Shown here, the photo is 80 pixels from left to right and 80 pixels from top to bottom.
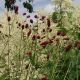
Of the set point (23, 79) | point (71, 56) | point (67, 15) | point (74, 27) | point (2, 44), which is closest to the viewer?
point (23, 79)

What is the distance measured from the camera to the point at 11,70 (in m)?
3.93

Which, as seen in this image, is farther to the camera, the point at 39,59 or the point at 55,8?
the point at 55,8

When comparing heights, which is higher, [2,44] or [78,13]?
[78,13]

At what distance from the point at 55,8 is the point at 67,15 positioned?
14.1 inches

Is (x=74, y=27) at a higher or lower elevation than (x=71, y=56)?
higher

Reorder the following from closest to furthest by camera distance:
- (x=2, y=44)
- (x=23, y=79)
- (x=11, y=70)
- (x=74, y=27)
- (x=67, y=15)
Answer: (x=23, y=79) → (x=11, y=70) → (x=2, y=44) → (x=74, y=27) → (x=67, y=15)

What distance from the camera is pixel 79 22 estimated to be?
194 inches

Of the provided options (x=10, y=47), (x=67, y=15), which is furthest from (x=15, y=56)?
(x=67, y=15)

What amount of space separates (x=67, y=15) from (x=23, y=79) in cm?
255

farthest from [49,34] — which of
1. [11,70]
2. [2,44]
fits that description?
[11,70]

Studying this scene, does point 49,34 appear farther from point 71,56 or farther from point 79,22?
point 71,56

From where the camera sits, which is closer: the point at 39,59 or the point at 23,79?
the point at 23,79

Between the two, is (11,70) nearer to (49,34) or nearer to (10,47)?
(10,47)

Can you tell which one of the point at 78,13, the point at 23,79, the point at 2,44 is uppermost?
the point at 78,13
